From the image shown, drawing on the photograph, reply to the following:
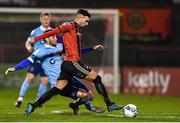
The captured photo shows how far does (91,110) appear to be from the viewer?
1474 cm

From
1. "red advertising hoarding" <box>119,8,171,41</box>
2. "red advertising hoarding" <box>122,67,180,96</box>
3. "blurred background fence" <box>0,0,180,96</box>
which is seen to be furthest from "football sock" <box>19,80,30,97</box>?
"red advertising hoarding" <box>119,8,171,41</box>

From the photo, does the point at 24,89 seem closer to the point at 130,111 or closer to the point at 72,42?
the point at 72,42

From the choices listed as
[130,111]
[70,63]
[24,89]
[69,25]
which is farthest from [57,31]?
[24,89]

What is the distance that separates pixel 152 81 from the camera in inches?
1059

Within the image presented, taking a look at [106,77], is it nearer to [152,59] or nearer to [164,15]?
[152,59]

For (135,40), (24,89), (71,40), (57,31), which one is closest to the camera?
(57,31)

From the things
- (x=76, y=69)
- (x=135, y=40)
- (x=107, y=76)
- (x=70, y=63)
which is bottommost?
(x=76, y=69)

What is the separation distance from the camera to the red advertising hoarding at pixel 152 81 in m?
26.8

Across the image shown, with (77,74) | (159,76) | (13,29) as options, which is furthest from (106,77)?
(77,74)

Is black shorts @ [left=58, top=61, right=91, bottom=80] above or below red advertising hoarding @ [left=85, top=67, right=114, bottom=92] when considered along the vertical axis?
below

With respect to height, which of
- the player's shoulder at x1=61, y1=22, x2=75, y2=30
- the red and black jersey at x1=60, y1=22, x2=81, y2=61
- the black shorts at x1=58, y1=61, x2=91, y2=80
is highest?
the player's shoulder at x1=61, y1=22, x2=75, y2=30

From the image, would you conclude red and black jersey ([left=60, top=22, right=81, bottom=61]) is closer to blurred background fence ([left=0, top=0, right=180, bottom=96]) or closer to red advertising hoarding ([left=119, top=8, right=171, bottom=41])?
blurred background fence ([left=0, top=0, right=180, bottom=96])

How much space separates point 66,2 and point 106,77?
28.8 ft

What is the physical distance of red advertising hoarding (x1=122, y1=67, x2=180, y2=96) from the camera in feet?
88.0
